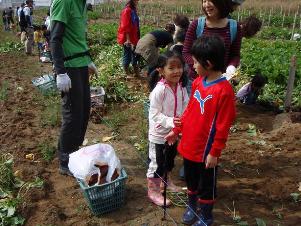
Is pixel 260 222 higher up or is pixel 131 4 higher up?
pixel 131 4

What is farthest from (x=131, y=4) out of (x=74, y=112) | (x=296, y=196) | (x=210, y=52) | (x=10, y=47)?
(x=10, y=47)

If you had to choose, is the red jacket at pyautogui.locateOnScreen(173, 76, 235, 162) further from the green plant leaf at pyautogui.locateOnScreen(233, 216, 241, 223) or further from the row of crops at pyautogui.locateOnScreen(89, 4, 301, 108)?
the row of crops at pyautogui.locateOnScreen(89, 4, 301, 108)

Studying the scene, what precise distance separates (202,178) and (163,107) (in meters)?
0.75

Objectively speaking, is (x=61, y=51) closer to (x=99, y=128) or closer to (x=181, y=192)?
(x=181, y=192)

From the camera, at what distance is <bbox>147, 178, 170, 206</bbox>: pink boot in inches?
145

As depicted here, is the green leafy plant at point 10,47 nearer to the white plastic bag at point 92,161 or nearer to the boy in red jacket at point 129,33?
the boy in red jacket at point 129,33

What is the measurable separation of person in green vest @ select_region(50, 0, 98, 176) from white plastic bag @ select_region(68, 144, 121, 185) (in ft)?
2.16

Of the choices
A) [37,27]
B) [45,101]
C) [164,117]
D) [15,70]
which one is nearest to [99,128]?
[45,101]

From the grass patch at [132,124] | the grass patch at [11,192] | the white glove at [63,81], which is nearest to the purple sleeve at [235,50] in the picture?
the white glove at [63,81]

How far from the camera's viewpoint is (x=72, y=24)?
3842mm

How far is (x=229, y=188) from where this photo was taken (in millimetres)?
4086

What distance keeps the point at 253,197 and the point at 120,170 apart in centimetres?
146

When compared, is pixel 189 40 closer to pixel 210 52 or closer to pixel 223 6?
pixel 223 6

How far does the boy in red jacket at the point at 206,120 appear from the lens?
273cm
